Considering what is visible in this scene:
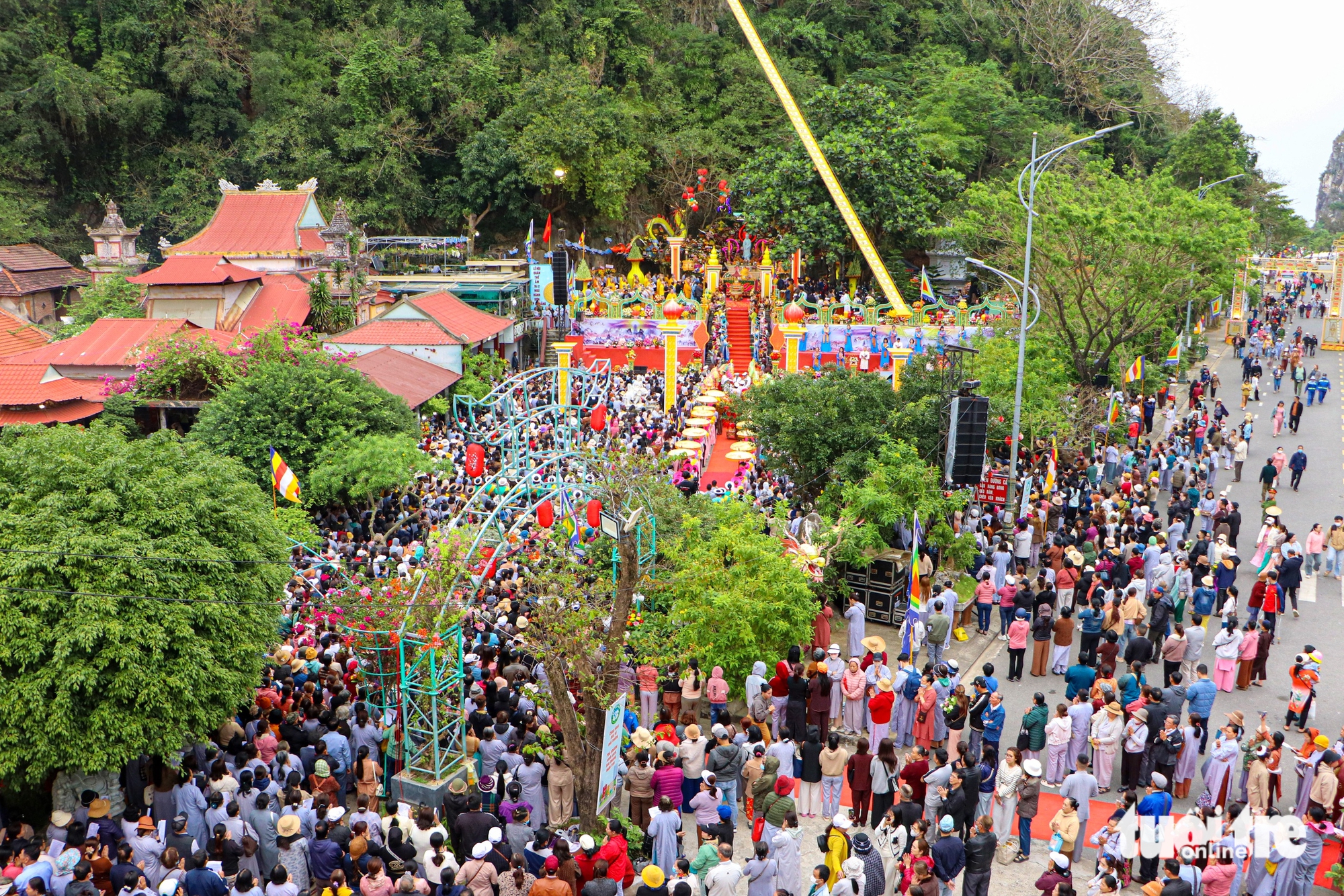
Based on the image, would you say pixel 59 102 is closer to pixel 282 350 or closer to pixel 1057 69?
pixel 282 350

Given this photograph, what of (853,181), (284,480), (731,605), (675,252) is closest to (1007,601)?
(731,605)

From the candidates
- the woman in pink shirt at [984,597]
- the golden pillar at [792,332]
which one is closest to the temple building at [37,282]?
the golden pillar at [792,332]

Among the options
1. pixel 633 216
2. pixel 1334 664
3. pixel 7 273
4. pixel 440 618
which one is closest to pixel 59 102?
pixel 7 273

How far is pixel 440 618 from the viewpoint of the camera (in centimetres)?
1179

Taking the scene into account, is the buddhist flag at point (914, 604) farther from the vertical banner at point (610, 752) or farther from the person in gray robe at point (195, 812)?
the person in gray robe at point (195, 812)

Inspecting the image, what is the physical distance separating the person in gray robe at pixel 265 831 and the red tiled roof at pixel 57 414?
55.8ft

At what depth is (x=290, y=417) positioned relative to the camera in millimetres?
21141

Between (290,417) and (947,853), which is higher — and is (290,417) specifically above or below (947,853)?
above

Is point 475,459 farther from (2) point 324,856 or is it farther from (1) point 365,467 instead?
(2) point 324,856

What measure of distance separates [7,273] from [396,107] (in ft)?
49.9

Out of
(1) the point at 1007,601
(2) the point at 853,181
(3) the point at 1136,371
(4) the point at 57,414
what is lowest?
(1) the point at 1007,601

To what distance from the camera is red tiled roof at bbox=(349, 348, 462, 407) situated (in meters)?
25.5

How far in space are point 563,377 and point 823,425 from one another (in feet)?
33.0

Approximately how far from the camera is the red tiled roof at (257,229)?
35.7m
